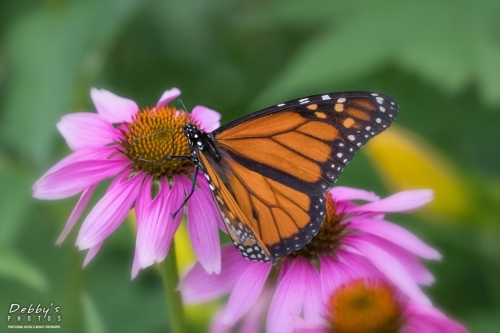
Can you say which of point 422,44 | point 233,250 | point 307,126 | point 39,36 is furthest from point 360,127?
point 39,36

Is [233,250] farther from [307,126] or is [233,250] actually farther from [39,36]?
[39,36]

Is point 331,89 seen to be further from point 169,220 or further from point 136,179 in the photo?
point 169,220

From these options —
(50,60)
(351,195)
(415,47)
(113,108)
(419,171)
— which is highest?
(50,60)

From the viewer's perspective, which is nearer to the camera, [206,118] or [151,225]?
[151,225]

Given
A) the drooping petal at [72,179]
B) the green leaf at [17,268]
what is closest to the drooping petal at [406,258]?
the drooping petal at [72,179]

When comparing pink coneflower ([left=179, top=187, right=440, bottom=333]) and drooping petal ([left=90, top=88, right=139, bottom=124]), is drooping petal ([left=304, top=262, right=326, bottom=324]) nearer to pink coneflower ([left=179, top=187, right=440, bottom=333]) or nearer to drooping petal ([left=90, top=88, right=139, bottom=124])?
pink coneflower ([left=179, top=187, right=440, bottom=333])

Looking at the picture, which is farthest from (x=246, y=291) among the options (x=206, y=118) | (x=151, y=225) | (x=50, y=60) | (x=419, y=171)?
(x=50, y=60)
